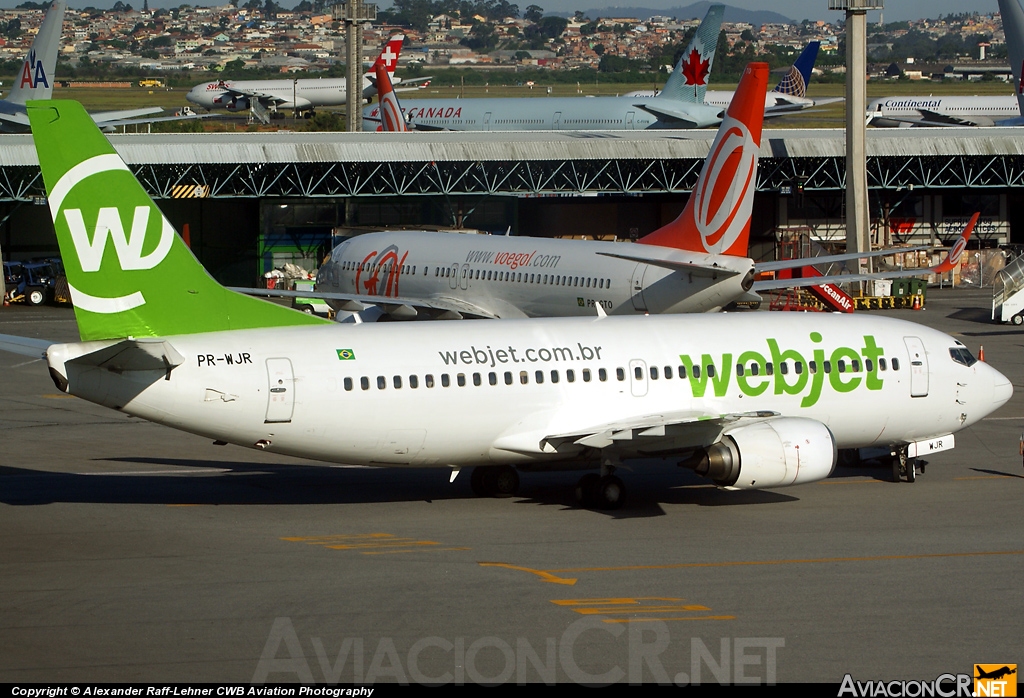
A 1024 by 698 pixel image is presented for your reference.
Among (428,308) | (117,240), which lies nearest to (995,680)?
(117,240)

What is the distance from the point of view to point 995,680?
16.9 metres

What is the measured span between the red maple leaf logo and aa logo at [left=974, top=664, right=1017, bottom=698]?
9028 cm

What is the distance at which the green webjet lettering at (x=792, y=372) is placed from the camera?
27.8 meters

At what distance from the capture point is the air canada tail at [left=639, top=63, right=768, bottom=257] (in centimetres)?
4381

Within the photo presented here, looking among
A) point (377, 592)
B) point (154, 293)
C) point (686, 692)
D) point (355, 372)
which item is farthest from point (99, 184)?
point (686, 692)

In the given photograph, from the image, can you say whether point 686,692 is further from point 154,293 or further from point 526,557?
point 154,293

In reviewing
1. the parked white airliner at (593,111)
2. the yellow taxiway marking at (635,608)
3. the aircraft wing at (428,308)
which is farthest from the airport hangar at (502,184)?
the yellow taxiway marking at (635,608)

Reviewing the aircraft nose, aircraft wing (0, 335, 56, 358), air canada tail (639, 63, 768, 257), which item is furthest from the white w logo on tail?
air canada tail (639, 63, 768, 257)

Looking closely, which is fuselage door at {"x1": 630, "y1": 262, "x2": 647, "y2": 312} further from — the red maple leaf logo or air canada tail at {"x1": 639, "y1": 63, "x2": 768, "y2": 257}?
the red maple leaf logo

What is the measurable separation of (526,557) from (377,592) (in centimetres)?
334

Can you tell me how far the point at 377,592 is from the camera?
69.3 feet

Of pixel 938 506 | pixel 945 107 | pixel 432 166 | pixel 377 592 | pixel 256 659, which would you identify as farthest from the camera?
pixel 945 107

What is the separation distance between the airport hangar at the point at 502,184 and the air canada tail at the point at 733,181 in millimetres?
32285

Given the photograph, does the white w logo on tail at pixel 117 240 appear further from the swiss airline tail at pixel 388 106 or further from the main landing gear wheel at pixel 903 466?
the swiss airline tail at pixel 388 106
